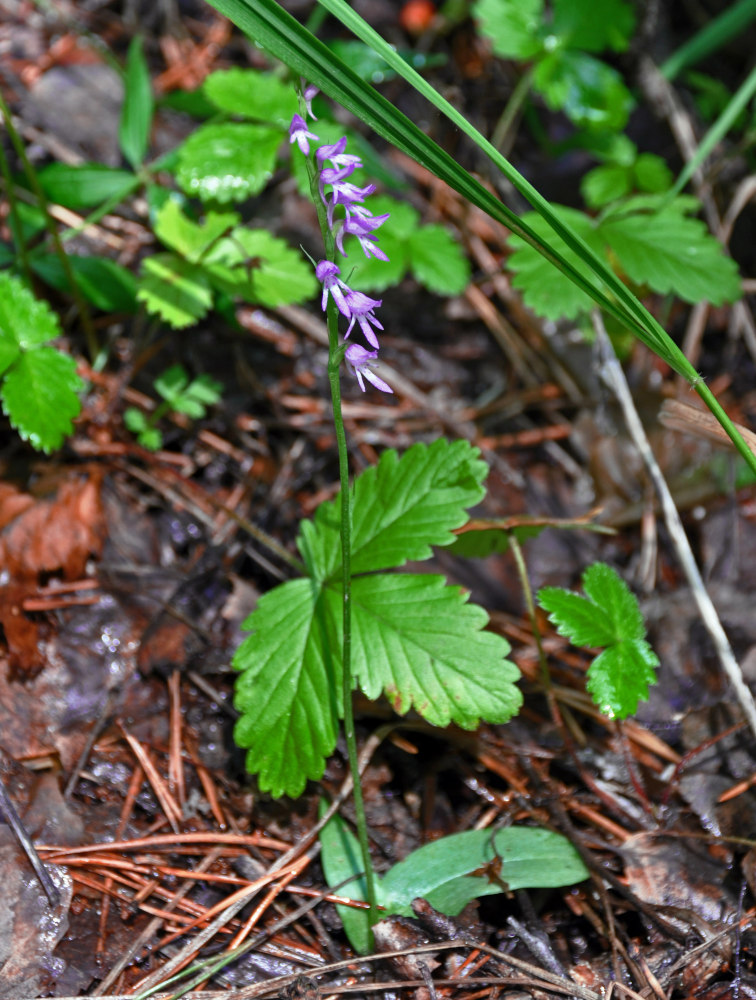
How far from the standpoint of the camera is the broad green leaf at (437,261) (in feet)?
9.52

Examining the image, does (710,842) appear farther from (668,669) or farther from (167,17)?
(167,17)

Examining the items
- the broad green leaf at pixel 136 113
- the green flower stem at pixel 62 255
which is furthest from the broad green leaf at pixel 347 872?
the broad green leaf at pixel 136 113

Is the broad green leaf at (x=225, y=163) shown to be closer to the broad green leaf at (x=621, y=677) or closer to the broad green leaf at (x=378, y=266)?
the broad green leaf at (x=378, y=266)

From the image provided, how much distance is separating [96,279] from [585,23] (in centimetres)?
224

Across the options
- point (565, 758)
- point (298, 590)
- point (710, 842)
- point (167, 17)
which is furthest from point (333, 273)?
point (167, 17)

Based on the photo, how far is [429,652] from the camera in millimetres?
1925

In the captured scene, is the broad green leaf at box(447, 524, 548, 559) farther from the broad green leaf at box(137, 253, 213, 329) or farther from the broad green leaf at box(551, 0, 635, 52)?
the broad green leaf at box(551, 0, 635, 52)

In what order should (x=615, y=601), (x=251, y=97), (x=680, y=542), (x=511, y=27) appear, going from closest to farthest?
1. (x=615, y=601)
2. (x=680, y=542)
3. (x=251, y=97)
4. (x=511, y=27)

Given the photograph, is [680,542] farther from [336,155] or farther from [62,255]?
[62,255]

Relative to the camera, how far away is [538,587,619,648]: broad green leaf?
1960 millimetres

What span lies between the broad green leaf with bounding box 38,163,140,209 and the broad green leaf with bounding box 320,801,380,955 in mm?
2169

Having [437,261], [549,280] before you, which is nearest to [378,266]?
[437,261]

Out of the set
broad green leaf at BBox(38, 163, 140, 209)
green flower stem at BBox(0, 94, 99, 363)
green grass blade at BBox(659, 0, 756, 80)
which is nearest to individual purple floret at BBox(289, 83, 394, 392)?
green flower stem at BBox(0, 94, 99, 363)

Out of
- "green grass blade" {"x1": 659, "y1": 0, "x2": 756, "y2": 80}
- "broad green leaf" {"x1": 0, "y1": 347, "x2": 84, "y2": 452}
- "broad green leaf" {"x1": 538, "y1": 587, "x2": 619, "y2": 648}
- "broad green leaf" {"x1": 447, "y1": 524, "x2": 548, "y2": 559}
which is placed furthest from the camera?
"green grass blade" {"x1": 659, "y1": 0, "x2": 756, "y2": 80}
